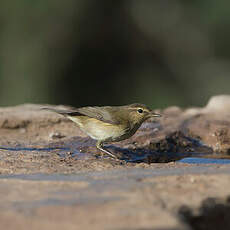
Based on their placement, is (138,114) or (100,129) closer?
(100,129)

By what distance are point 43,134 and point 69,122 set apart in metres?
0.68

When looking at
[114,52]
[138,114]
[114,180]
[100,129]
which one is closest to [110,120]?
[100,129]

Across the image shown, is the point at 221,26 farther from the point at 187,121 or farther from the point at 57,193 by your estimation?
the point at 57,193

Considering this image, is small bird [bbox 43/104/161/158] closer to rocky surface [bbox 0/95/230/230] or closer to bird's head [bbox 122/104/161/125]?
bird's head [bbox 122/104/161/125]

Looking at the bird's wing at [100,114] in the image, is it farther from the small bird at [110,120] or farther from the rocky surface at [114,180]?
the rocky surface at [114,180]

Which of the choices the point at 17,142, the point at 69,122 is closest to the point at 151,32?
the point at 69,122

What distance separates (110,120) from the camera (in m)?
7.04

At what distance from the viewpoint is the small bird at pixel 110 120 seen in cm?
686

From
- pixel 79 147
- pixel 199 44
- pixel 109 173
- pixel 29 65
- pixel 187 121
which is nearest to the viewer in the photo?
pixel 109 173

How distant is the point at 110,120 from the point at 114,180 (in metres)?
2.84

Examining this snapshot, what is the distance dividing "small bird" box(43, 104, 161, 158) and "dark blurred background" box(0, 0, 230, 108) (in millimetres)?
9282

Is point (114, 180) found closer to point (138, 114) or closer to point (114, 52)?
point (138, 114)

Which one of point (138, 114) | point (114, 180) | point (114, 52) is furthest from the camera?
point (114, 52)

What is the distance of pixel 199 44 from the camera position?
17.9m
